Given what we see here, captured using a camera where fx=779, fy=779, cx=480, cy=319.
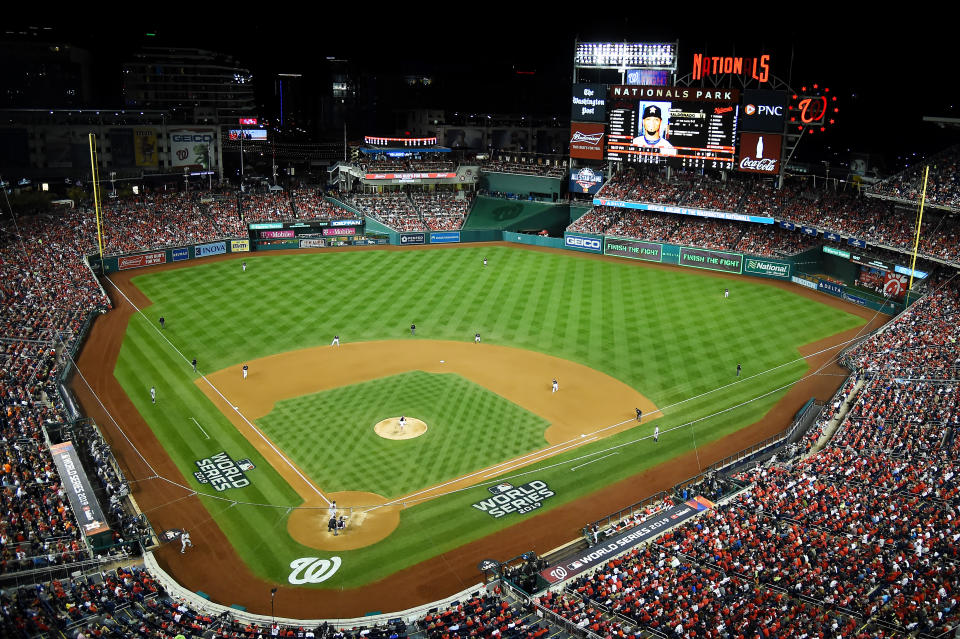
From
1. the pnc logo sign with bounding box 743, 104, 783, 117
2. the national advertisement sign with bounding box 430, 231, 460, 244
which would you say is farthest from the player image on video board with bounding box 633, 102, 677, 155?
the national advertisement sign with bounding box 430, 231, 460, 244

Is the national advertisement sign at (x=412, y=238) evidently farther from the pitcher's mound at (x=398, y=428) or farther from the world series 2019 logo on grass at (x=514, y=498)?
the world series 2019 logo on grass at (x=514, y=498)

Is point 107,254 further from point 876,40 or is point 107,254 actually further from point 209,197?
point 876,40

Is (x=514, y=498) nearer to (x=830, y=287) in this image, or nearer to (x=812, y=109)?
(x=830, y=287)

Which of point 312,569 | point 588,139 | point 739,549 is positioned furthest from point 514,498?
point 588,139

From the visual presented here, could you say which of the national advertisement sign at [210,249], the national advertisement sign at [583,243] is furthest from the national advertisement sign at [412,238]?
the national advertisement sign at [210,249]

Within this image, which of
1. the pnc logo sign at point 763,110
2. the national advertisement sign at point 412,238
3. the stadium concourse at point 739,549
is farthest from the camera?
the national advertisement sign at point 412,238

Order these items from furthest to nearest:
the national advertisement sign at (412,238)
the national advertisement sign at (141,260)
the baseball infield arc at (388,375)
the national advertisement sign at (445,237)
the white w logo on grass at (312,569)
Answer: the national advertisement sign at (445,237)
the national advertisement sign at (412,238)
the national advertisement sign at (141,260)
the baseball infield arc at (388,375)
the white w logo on grass at (312,569)
